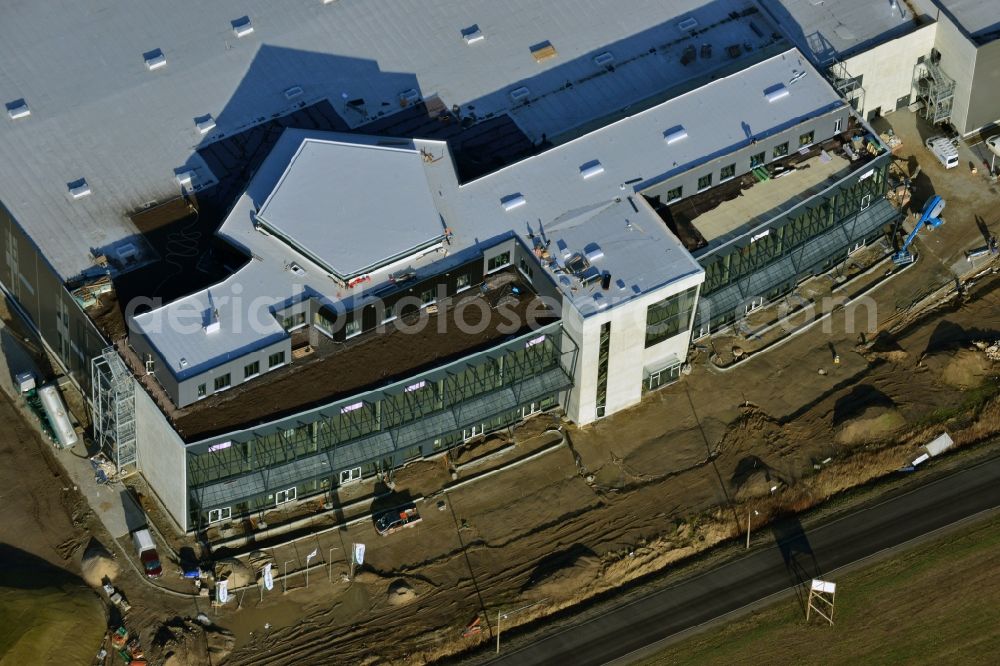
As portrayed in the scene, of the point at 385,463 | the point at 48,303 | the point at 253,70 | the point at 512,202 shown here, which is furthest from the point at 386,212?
the point at 48,303

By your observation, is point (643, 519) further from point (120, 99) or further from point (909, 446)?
point (120, 99)

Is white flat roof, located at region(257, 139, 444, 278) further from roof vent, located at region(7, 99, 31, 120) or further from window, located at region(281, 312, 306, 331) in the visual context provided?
roof vent, located at region(7, 99, 31, 120)

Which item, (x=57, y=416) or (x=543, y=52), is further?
(x=543, y=52)

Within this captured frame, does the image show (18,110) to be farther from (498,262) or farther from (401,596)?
(401,596)

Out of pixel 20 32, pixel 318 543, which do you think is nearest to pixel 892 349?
pixel 318 543

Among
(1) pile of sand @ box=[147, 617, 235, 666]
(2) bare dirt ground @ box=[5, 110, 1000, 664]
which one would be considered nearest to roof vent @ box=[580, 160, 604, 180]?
(2) bare dirt ground @ box=[5, 110, 1000, 664]

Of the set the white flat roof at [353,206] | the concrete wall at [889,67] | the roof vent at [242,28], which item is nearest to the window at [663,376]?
the white flat roof at [353,206]
